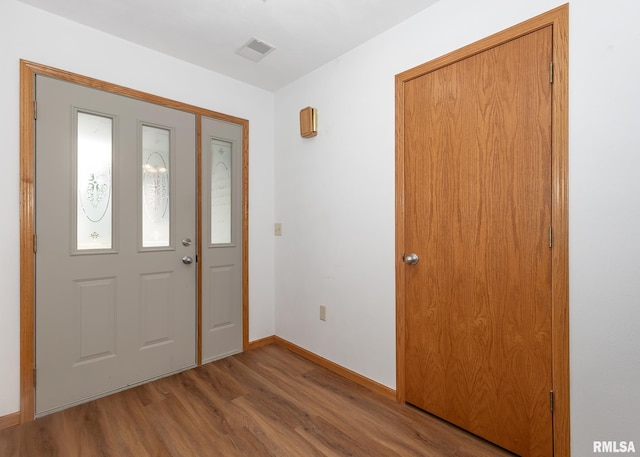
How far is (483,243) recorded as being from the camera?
1.75 metres

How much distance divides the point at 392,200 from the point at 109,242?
2.05 m

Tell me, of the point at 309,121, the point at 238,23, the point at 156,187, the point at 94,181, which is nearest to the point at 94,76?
the point at 94,181

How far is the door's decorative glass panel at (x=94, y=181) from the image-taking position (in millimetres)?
2137

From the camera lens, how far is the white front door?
2010 millimetres

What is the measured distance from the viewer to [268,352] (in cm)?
295

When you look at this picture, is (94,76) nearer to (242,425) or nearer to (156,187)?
(156,187)

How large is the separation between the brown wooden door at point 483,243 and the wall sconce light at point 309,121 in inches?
34.2

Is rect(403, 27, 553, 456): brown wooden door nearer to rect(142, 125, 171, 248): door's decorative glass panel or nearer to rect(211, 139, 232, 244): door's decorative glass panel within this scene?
rect(211, 139, 232, 244): door's decorative glass panel

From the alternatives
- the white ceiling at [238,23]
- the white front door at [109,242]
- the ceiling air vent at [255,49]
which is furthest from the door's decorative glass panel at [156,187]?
the ceiling air vent at [255,49]

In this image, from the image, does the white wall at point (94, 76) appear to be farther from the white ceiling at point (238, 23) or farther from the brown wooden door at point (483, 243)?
the brown wooden door at point (483, 243)

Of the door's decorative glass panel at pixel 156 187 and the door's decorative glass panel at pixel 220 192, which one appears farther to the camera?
the door's decorative glass panel at pixel 220 192

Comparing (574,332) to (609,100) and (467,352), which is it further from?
(609,100)

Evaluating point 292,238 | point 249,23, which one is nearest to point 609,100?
point 249,23

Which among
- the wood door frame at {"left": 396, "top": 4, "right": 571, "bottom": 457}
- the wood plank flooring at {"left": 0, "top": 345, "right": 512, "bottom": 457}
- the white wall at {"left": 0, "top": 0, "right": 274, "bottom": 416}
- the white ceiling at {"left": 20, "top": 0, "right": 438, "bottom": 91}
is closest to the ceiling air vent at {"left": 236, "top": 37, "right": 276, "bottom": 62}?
the white ceiling at {"left": 20, "top": 0, "right": 438, "bottom": 91}
